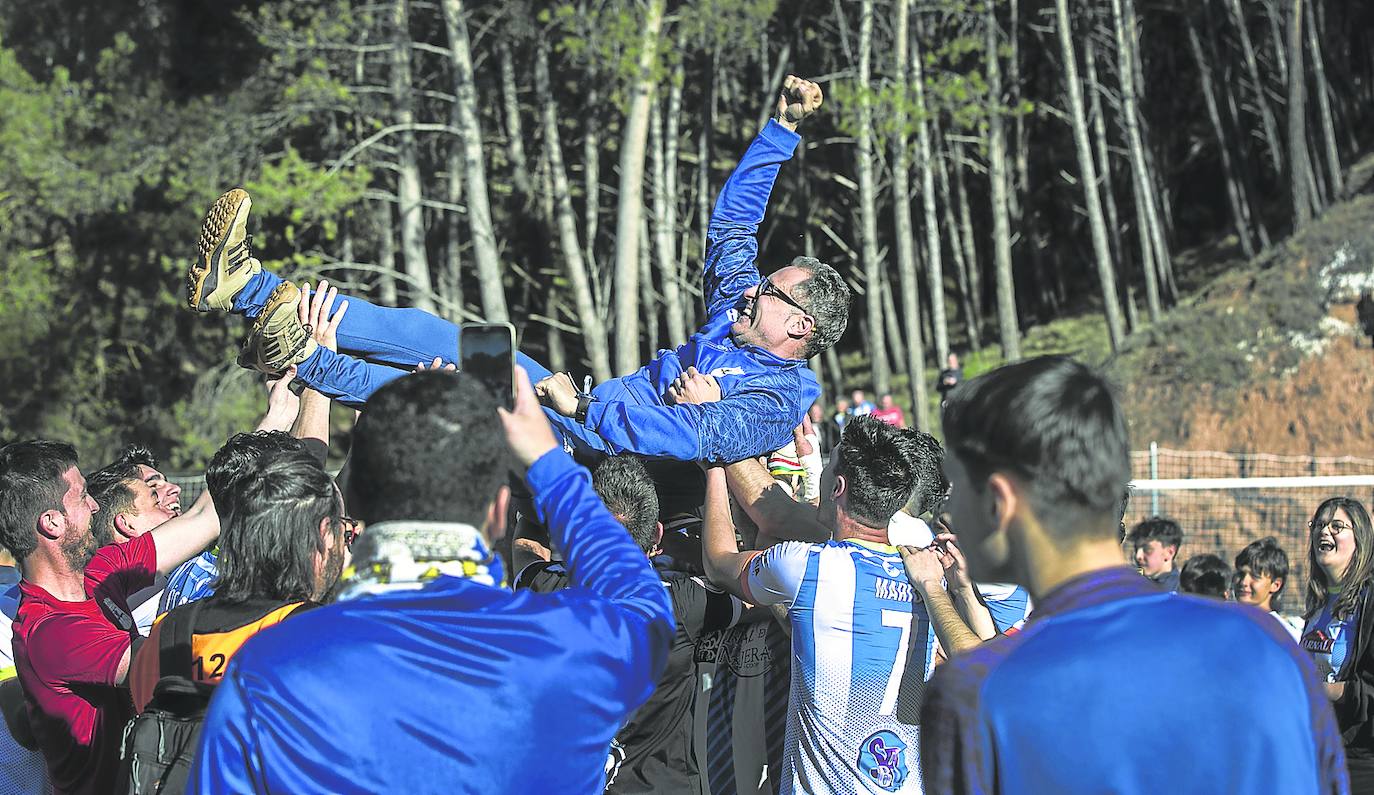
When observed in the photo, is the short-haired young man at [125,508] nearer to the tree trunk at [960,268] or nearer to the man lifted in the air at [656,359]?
the man lifted in the air at [656,359]

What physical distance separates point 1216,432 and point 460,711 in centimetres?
2136

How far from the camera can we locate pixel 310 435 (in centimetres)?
518

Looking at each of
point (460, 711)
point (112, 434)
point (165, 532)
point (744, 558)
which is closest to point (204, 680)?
point (460, 711)

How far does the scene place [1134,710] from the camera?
216cm

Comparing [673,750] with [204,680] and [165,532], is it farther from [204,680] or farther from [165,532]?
[204,680]

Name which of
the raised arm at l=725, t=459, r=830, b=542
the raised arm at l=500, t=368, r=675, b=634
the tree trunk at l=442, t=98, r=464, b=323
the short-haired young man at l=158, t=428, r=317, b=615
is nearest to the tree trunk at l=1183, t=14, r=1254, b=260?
the tree trunk at l=442, t=98, r=464, b=323

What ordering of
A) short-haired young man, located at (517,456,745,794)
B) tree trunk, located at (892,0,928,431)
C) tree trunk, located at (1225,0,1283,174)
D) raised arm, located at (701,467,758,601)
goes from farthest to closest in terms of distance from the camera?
tree trunk, located at (1225,0,1283,174) → tree trunk, located at (892,0,928,431) → short-haired young man, located at (517,456,745,794) → raised arm, located at (701,467,758,601)

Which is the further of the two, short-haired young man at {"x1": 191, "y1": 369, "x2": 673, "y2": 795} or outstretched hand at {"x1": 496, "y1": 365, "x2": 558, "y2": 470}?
outstretched hand at {"x1": 496, "y1": 365, "x2": 558, "y2": 470}

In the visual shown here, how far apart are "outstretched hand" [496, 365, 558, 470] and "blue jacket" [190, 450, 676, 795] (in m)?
0.28

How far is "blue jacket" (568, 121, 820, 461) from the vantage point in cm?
468

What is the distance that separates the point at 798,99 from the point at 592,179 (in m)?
23.7

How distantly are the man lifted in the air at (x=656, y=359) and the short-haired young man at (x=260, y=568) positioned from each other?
1.27 m

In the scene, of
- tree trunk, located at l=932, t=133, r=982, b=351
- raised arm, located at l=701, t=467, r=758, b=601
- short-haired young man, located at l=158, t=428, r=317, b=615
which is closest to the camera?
short-haired young man, located at l=158, t=428, r=317, b=615

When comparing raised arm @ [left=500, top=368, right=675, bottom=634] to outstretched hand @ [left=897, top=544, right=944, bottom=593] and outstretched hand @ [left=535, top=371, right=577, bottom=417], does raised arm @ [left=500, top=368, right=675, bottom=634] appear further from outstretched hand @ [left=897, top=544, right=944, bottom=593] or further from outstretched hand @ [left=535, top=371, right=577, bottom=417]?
outstretched hand @ [left=535, top=371, right=577, bottom=417]
